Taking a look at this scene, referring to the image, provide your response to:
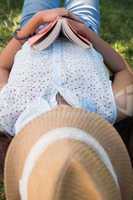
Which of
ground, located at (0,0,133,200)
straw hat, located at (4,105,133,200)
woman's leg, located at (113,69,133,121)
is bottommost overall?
ground, located at (0,0,133,200)

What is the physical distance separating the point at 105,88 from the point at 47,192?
75 centimetres

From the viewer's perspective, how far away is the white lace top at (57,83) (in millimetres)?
2078

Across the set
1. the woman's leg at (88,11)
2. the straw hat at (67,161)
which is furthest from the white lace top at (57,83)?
the woman's leg at (88,11)

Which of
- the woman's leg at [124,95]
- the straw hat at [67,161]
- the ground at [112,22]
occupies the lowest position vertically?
the ground at [112,22]

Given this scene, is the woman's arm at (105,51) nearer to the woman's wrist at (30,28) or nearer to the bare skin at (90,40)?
the bare skin at (90,40)

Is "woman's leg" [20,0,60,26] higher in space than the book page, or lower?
lower

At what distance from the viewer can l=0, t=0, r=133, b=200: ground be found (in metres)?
3.63

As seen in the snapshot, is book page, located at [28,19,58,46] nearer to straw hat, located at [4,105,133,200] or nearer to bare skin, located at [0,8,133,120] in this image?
bare skin, located at [0,8,133,120]

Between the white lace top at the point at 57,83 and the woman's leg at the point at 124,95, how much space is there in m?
0.03

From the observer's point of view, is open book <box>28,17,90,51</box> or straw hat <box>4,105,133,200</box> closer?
straw hat <box>4,105,133,200</box>

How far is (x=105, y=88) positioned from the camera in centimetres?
217

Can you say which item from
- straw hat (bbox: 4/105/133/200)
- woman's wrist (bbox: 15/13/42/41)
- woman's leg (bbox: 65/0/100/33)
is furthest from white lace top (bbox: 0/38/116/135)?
woman's leg (bbox: 65/0/100/33)

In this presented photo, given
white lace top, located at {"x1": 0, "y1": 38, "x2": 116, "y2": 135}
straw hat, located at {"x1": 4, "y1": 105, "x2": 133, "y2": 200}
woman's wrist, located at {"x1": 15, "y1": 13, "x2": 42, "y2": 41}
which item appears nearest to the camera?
straw hat, located at {"x1": 4, "y1": 105, "x2": 133, "y2": 200}

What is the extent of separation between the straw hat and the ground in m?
1.88
